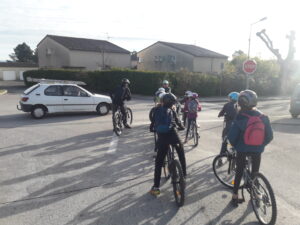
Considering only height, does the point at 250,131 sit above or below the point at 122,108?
above

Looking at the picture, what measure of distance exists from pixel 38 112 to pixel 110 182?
7454 millimetres

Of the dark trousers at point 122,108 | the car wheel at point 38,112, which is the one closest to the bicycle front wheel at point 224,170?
the dark trousers at point 122,108

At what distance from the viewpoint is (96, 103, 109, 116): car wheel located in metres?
11.8

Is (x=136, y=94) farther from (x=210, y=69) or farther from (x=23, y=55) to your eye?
(x=23, y=55)

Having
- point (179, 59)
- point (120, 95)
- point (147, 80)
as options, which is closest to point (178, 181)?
point (120, 95)

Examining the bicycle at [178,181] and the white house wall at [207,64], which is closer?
the bicycle at [178,181]

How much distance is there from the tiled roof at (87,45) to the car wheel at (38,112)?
27.0 meters

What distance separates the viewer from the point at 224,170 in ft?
16.2

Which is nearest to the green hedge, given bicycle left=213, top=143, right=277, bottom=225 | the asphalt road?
the asphalt road

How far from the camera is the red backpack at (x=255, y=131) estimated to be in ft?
10.6

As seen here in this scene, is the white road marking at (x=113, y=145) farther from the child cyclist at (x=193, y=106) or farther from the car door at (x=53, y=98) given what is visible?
the car door at (x=53, y=98)

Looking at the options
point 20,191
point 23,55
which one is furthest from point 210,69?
point 23,55

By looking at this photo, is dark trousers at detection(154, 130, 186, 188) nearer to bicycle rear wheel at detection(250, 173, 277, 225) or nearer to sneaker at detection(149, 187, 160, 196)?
sneaker at detection(149, 187, 160, 196)

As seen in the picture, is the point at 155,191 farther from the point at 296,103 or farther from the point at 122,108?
the point at 296,103
